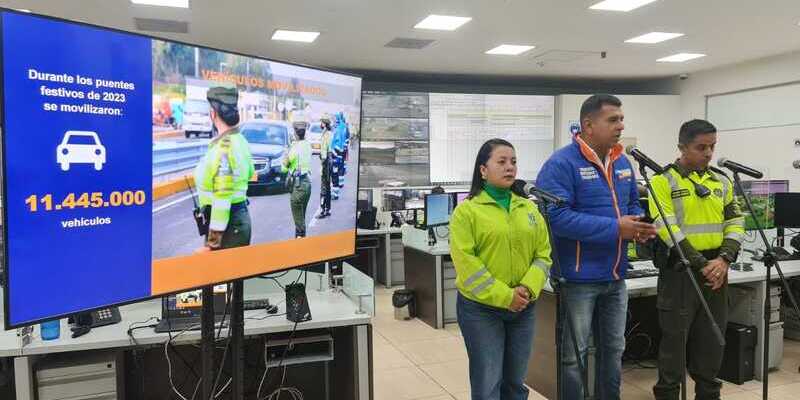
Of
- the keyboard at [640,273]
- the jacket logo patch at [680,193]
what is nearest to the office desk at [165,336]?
the jacket logo patch at [680,193]

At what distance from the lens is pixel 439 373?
12.4 ft

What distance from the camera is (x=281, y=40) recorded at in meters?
6.64

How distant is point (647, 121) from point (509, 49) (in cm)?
372

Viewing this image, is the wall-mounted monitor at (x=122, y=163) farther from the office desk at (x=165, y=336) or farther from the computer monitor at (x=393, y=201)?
the computer monitor at (x=393, y=201)

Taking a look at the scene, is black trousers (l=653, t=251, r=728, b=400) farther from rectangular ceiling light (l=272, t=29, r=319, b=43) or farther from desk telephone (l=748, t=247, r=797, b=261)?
rectangular ceiling light (l=272, t=29, r=319, b=43)

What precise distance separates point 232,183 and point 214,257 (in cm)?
→ 20

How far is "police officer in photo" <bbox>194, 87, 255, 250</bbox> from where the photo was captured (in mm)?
1396

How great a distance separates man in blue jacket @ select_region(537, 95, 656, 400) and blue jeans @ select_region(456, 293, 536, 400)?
0.60 feet

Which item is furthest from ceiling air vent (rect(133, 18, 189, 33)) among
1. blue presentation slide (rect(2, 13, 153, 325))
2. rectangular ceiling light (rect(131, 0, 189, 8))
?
blue presentation slide (rect(2, 13, 153, 325))

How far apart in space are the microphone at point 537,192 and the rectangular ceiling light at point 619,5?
3.77m

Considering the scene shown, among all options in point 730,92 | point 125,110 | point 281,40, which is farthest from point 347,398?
point 730,92

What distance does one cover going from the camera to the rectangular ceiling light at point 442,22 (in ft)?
18.9

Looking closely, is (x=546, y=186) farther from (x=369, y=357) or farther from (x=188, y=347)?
(x=188, y=347)

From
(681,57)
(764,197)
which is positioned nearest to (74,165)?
(764,197)
